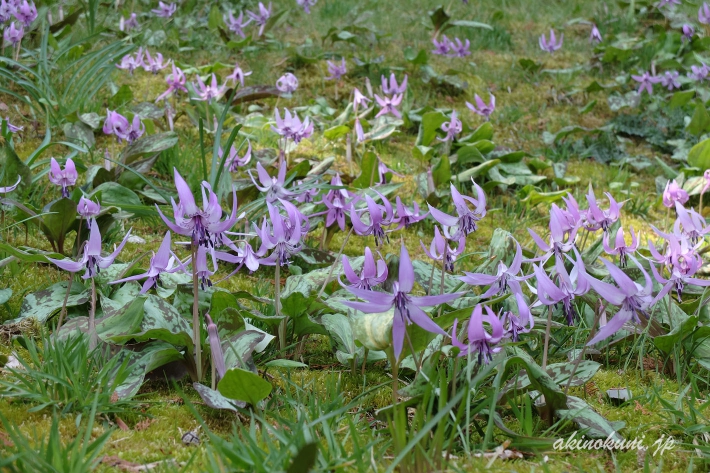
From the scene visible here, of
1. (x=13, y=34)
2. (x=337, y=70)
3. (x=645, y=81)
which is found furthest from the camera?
(x=645, y=81)

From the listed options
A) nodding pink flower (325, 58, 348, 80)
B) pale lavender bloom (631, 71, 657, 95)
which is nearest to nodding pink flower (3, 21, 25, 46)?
nodding pink flower (325, 58, 348, 80)

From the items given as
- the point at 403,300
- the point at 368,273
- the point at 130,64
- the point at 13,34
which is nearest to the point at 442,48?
the point at 130,64

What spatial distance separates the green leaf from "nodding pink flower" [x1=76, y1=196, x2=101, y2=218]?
34.8 inches

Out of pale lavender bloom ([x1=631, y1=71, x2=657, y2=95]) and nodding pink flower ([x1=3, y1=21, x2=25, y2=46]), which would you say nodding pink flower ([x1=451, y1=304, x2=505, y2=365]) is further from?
pale lavender bloom ([x1=631, y1=71, x2=657, y2=95])

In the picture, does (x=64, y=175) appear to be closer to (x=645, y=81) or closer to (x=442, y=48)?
(x=442, y=48)

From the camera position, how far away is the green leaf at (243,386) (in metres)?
1.61

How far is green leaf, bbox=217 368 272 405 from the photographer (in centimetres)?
161

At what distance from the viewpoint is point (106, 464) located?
1.53m

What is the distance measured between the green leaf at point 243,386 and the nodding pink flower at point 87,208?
88cm

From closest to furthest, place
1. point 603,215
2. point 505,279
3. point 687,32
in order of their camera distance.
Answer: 1. point 505,279
2. point 603,215
3. point 687,32

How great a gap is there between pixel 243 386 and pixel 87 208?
0.94 m

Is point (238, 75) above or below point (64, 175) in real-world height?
below

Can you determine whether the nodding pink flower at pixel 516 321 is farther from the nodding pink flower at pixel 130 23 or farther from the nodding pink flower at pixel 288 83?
the nodding pink flower at pixel 130 23

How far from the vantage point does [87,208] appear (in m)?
2.23
